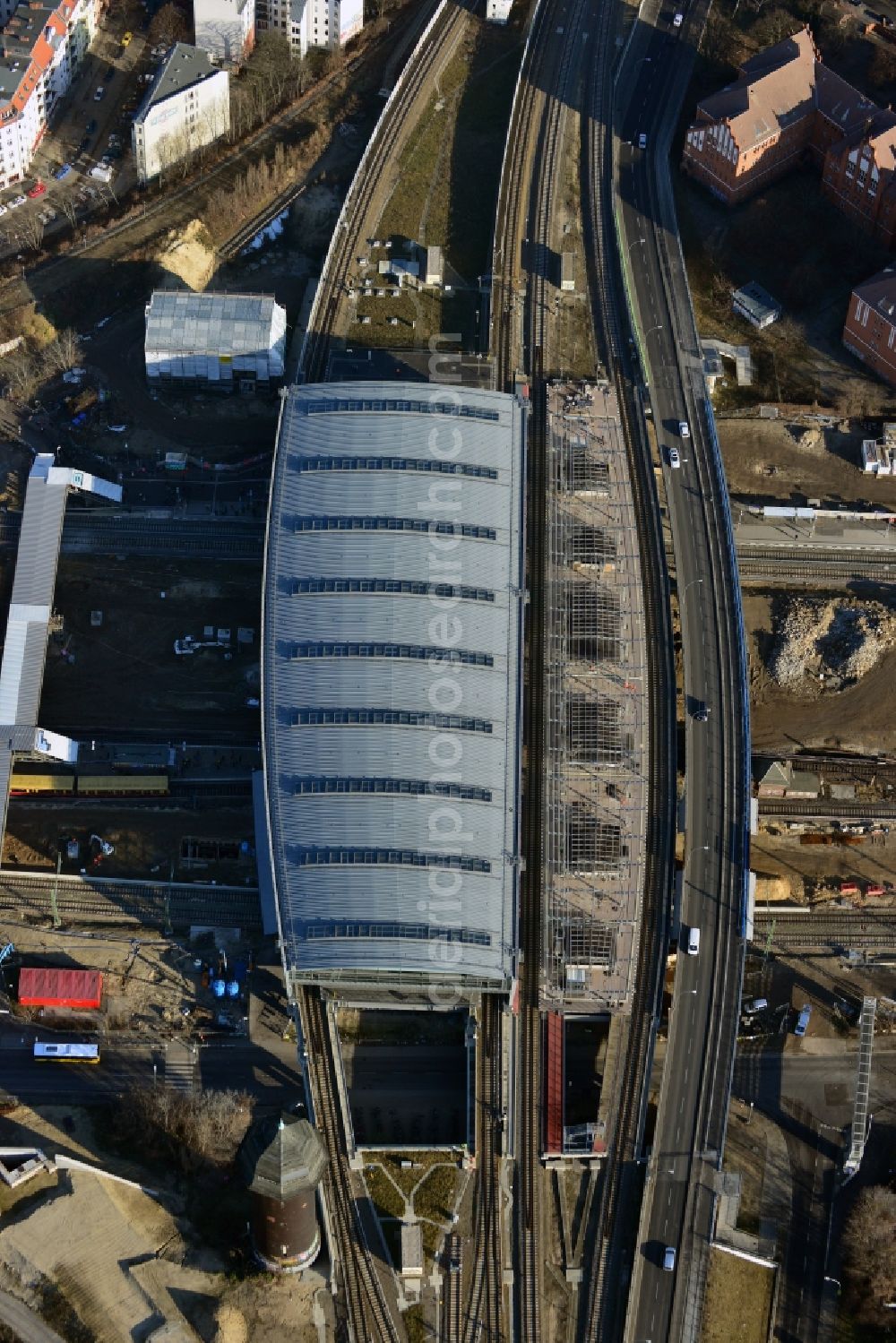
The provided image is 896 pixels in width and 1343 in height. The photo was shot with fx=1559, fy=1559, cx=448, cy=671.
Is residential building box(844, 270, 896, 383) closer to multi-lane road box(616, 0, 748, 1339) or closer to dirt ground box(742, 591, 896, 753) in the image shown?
multi-lane road box(616, 0, 748, 1339)

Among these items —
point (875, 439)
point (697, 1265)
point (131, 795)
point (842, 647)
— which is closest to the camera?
point (697, 1265)

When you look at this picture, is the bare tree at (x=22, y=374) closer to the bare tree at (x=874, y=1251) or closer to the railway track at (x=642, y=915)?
the railway track at (x=642, y=915)

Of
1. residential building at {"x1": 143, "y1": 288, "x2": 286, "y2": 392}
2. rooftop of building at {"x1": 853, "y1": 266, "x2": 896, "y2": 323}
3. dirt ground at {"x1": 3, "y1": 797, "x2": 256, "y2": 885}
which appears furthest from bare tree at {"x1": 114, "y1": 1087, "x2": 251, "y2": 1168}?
rooftop of building at {"x1": 853, "y1": 266, "x2": 896, "y2": 323}

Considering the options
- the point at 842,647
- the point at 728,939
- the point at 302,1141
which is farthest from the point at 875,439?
the point at 302,1141

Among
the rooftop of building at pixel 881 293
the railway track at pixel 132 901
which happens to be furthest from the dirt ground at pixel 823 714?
the railway track at pixel 132 901

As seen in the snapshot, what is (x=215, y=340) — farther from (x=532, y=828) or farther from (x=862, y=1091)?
(x=862, y=1091)

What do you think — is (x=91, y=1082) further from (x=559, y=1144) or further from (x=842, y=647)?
(x=842, y=647)
